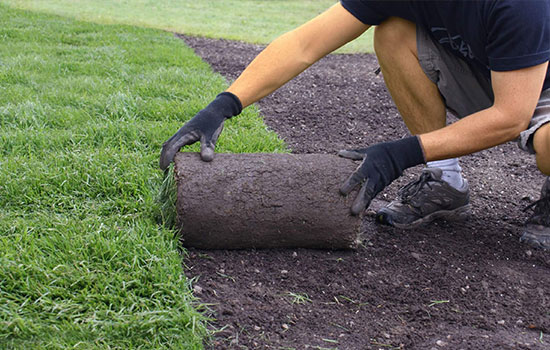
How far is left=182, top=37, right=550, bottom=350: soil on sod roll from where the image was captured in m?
1.93

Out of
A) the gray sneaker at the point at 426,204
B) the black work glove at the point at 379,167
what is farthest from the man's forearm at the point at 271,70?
the gray sneaker at the point at 426,204

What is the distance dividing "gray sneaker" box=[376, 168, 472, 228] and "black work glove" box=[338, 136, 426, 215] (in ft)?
1.70

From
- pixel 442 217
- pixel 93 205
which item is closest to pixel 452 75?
pixel 442 217

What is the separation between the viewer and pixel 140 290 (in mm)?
1941

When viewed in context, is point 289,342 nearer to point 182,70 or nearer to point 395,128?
point 395,128

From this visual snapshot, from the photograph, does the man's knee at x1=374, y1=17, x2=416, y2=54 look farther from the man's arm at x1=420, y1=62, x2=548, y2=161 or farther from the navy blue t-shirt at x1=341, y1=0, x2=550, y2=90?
the man's arm at x1=420, y1=62, x2=548, y2=161

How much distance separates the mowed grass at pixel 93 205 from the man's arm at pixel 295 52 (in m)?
0.65

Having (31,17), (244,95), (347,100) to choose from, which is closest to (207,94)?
(347,100)

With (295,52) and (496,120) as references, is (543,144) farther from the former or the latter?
(295,52)

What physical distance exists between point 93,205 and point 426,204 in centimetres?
157

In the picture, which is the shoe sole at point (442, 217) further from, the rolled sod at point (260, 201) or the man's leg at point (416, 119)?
the rolled sod at point (260, 201)

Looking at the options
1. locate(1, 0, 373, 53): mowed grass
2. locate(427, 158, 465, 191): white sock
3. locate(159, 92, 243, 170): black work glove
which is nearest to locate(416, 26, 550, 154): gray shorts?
locate(427, 158, 465, 191): white sock

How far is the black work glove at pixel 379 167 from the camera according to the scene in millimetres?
2285

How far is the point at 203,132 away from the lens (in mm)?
2377
